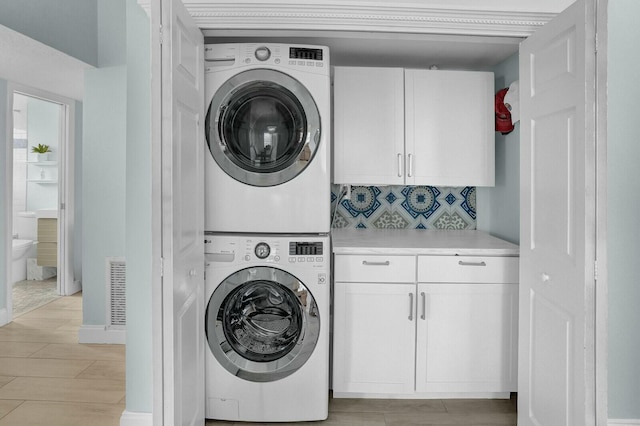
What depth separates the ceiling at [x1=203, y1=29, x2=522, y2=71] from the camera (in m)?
2.32

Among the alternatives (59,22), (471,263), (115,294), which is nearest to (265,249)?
(471,263)

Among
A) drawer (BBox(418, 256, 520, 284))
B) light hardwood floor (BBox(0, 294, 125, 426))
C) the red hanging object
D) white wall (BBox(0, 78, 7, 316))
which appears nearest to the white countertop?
drawer (BBox(418, 256, 520, 284))

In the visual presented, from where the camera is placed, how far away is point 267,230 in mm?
2340

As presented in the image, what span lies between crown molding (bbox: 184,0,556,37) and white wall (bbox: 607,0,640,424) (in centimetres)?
40

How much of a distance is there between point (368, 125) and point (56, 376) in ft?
8.09

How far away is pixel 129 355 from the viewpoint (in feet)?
7.45

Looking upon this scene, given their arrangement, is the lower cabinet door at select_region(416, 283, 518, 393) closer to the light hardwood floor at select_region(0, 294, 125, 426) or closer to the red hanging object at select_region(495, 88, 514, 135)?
the red hanging object at select_region(495, 88, 514, 135)

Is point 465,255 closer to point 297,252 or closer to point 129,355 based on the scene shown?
point 297,252

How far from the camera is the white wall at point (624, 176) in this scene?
2227 mm

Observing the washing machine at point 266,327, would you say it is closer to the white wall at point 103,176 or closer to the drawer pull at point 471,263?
the drawer pull at point 471,263

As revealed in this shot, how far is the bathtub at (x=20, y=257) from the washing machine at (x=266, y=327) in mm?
3786

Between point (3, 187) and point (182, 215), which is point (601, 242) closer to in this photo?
point (182, 215)

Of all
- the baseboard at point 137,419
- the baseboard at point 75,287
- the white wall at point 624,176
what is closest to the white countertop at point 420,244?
the white wall at point 624,176

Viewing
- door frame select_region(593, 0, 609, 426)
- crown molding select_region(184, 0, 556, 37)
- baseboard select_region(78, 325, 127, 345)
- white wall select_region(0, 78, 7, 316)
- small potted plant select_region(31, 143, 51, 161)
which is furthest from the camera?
small potted plant select_region(31, 143, 51, 161)
